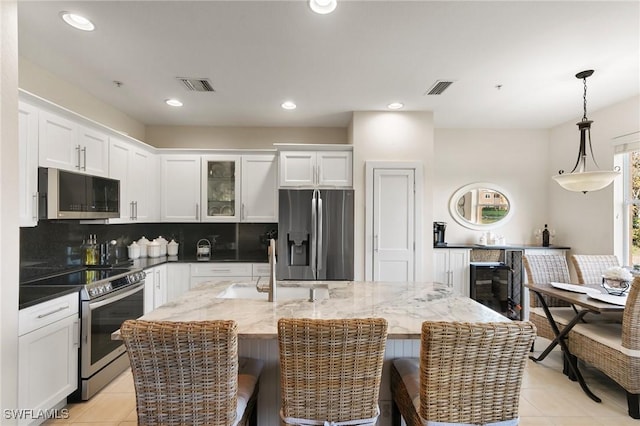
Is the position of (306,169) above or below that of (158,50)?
below

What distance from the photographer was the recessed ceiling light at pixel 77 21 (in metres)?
1.97

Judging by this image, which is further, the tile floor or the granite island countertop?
the tile floor

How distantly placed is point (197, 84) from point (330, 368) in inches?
110

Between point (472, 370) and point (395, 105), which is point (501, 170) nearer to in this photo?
point (395, 105)

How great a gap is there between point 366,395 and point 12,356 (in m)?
1.88

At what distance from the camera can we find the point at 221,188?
13.6 feet

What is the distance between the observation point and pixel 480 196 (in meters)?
4.68

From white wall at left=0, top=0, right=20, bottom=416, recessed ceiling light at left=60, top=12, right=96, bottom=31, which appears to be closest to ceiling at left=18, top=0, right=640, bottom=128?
recessed ceiling light at left=60, top=12, right=96, bottom=31

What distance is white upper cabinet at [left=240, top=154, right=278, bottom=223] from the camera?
412 centimetres

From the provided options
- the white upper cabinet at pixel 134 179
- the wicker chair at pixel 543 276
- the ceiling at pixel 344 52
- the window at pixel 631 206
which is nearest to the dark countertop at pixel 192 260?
the white upper cabinet at pixel 134 179

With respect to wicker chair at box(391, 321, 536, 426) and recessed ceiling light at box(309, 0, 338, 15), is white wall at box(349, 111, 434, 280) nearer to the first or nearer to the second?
recessed ceiling light at box(309, 0, 338, 15)

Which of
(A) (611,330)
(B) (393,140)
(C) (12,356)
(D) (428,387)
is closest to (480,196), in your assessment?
(B) (393,140)

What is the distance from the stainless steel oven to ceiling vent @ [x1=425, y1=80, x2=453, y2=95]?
3.39m

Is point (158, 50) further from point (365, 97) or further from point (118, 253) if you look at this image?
point (118, 253)
